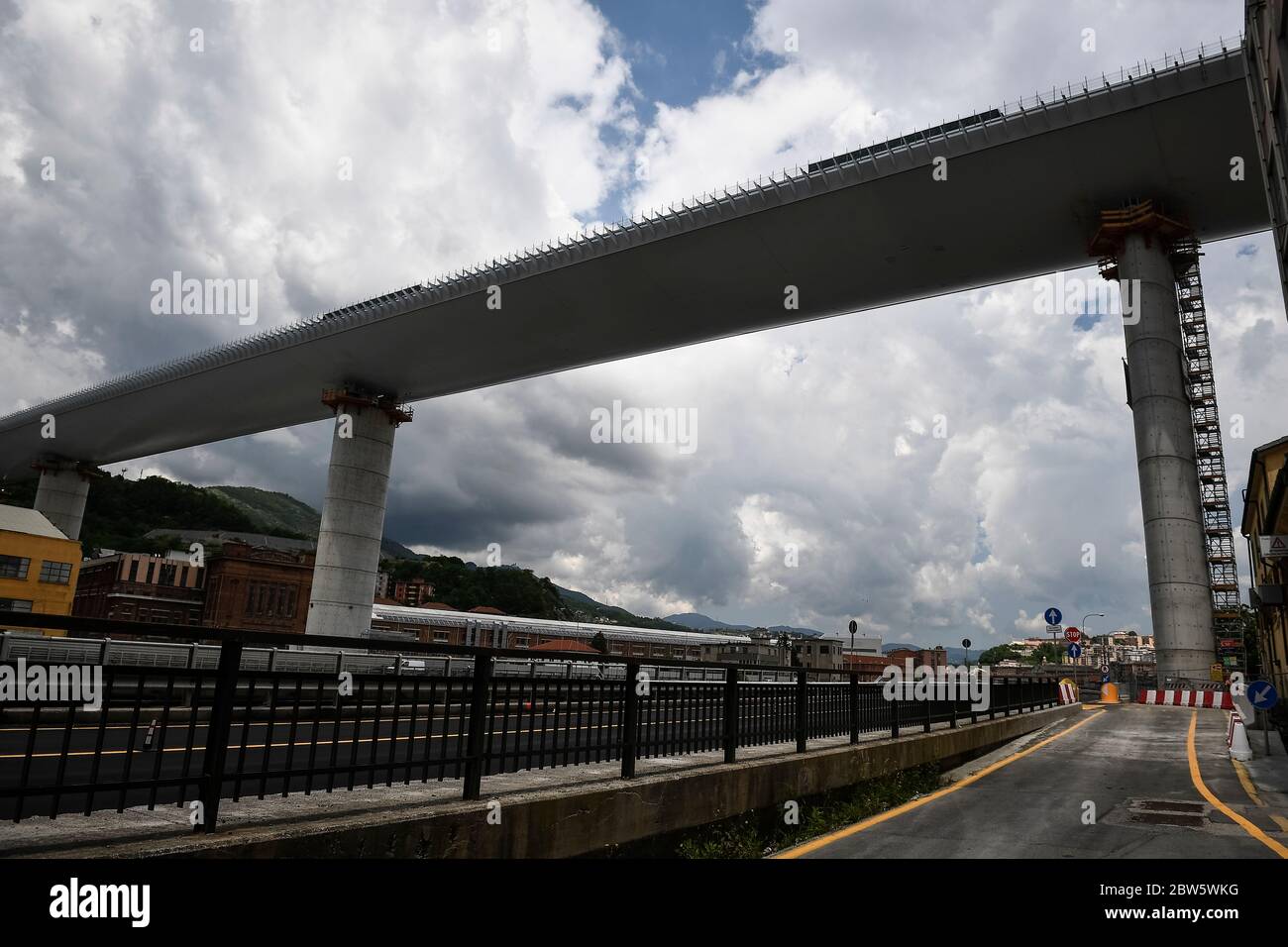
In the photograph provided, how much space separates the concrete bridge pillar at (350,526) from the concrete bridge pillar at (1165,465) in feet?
127

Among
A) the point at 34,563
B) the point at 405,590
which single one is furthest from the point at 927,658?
the point at 34,563

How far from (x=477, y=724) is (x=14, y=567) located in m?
56.0

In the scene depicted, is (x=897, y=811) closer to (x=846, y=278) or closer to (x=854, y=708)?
(x=854, y=708)

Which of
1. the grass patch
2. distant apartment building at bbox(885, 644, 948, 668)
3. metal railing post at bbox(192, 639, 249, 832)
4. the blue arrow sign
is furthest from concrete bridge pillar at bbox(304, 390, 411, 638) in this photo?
metal railing post at bbox(192, 639, 249, 832)

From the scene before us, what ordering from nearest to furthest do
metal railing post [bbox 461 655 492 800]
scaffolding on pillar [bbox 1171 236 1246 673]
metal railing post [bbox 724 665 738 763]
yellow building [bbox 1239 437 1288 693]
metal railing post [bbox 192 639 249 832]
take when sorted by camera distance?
1. metal railing post [bbox 192 639 249 832]
2. metal railing post [bbox 461 655 492 800]
3. metal railing post [bbox 724 665 738 763]
4. yellow building [bbox 1239 437 1288 693]
5. scaffolding on pillar [bbox 1171 236 1246 673]

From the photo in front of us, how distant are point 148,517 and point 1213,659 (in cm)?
14787

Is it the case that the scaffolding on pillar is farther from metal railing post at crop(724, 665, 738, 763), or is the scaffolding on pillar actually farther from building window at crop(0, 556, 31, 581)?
building window at crop(0, 556, 31, 581)

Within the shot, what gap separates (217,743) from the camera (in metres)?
3.65

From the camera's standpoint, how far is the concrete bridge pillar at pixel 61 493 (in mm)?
78438

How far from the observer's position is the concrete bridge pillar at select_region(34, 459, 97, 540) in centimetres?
7844

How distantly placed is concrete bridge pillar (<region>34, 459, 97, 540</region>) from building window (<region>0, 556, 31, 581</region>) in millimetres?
34177

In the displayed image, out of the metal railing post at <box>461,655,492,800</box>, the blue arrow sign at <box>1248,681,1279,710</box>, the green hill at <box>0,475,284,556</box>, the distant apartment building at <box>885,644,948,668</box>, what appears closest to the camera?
the metal railing post at <box>461,655,492,800</box>

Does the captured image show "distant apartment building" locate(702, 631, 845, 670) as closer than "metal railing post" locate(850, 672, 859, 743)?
No

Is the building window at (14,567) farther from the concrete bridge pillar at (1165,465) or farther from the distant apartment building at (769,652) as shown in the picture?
the distant apartment building at (769,652)
